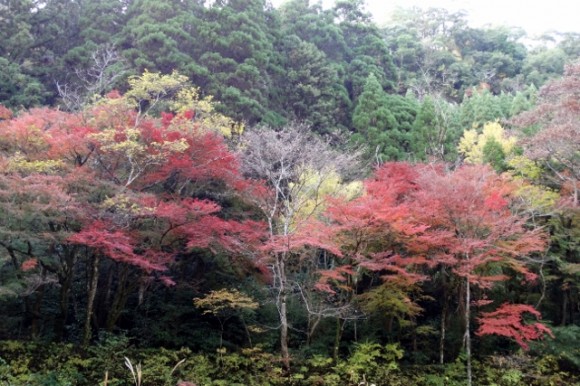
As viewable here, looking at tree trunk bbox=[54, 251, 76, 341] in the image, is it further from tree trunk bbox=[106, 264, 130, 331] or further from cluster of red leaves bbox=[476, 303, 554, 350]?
cluster of red leaves bbox=[476, 303, 554, 350]

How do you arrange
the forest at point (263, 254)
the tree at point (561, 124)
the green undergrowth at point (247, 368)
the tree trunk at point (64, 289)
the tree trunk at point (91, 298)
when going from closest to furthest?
the green undergrowth at point (247, 368) < the forest at point (263, 254) < the tree trunk at point (91, 298) < the tree trunk at point (64, 289) < the tree at point (561, 124)

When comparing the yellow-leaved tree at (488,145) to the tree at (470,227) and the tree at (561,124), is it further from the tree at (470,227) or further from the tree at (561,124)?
the tree at (470,227)

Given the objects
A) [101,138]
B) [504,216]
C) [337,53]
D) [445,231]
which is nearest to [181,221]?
[101,138]

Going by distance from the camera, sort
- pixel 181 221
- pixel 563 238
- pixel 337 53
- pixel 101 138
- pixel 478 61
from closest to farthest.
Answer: pixel 101 138 → pixel 181 221 → pixel 563 238 → pixel 337 53 → pixel 478 61

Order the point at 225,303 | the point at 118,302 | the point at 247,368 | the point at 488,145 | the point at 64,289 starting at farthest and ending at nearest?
the point at 488,145, the point at 225,303, the point at 118,302, the point at 64,289, the point at 247,368

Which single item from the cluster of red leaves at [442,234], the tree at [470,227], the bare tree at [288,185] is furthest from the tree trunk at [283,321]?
the tree at [470,227]

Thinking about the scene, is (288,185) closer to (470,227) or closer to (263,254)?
(263,254)

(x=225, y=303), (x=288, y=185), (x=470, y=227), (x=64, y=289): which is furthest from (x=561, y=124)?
(x=64, y=289)

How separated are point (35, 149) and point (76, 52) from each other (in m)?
10.1

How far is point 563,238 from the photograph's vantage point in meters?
13.9

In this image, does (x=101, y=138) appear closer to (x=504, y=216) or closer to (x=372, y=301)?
(x=372, y=301)

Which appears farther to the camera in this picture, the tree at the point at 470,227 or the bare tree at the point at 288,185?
the bare tree at the point at 288,185

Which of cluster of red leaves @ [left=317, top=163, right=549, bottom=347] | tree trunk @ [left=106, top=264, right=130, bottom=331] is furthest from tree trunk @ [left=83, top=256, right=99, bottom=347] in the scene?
cluster of red leaves @ [left=317, top=163, right=549, bottom=347]

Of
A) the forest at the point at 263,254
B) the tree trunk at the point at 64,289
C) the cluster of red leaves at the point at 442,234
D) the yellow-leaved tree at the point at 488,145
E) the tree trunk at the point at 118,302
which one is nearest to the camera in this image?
the forest at the point at 263,254
